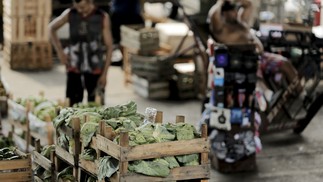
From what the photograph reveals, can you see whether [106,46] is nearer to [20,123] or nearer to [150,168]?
[20,123]

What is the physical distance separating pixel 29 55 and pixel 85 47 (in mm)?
5705

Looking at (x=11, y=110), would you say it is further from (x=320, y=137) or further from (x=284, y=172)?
(x=320, y=137)

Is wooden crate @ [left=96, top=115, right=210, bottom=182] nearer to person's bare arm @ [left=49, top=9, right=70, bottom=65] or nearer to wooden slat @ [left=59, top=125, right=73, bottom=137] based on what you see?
wooden slat @ [left=59, top=125, right=73, bottom=137]

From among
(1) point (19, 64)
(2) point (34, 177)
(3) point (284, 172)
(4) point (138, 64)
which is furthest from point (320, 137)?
(1) point (19, 64)

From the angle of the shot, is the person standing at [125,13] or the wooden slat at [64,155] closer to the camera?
the wooden slat at [64,155]

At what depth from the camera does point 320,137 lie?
42.5 feet

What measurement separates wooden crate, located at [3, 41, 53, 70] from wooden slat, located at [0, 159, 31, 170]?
9822 millimetres

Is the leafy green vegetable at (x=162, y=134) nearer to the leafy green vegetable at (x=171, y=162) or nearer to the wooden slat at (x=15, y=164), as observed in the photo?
the leafy green vegetable at (x=171, y=162)

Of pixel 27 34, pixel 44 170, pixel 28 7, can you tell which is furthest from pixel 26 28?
pixel 44 170

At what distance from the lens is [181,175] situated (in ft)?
23.0

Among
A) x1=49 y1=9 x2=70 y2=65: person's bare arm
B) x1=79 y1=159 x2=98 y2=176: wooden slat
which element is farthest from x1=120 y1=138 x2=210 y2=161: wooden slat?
x1=49 y1=9 x2=70 y2=65: person's bare arm

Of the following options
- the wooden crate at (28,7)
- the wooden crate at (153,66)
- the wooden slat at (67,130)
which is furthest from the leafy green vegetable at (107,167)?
the wooden crate at (28,7)

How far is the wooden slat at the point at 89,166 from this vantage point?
7.18 m

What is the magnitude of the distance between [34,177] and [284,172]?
13.6 ft
